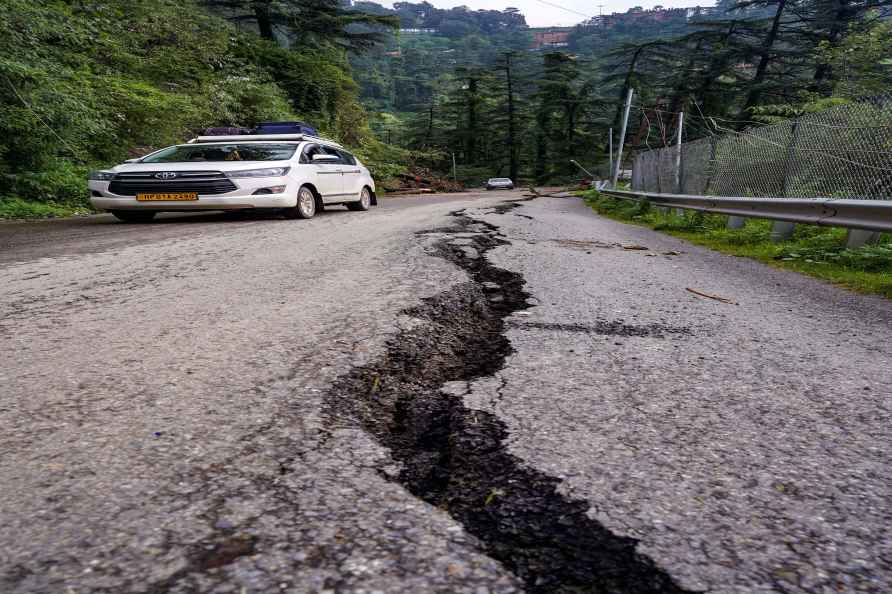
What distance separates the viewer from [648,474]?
3.97 ft

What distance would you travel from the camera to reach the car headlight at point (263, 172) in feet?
23.8

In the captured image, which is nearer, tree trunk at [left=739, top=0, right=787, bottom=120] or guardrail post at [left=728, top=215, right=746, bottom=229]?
guardrail post at [left=728, top=215, right=746, bottom=229]

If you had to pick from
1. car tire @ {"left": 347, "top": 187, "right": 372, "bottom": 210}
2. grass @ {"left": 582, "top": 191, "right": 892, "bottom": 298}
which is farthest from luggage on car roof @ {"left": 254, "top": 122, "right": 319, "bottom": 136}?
grass @ {"left": 582, "top": 191, "right": 892, "bottom": 298}

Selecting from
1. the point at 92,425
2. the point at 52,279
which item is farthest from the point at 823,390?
the point at 52,279

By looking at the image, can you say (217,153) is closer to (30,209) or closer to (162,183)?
(162,183)

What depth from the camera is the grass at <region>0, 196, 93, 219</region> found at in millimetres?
7945

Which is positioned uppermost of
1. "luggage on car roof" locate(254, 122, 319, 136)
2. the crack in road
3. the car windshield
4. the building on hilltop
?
the building on hilltop

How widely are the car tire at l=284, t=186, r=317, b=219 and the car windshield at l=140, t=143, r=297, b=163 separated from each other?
60 centimetres

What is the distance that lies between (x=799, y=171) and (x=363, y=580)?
290 inches

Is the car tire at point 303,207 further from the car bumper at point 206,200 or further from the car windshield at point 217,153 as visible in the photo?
the car windshield at point 217,153

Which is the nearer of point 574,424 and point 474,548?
point 474,548

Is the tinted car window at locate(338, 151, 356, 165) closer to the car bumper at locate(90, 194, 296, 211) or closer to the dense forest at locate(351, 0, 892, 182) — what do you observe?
the car bumper at locate(90, 194, 296, 211)

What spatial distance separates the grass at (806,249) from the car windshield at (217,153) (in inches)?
249

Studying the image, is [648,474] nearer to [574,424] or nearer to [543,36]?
[574,424]
